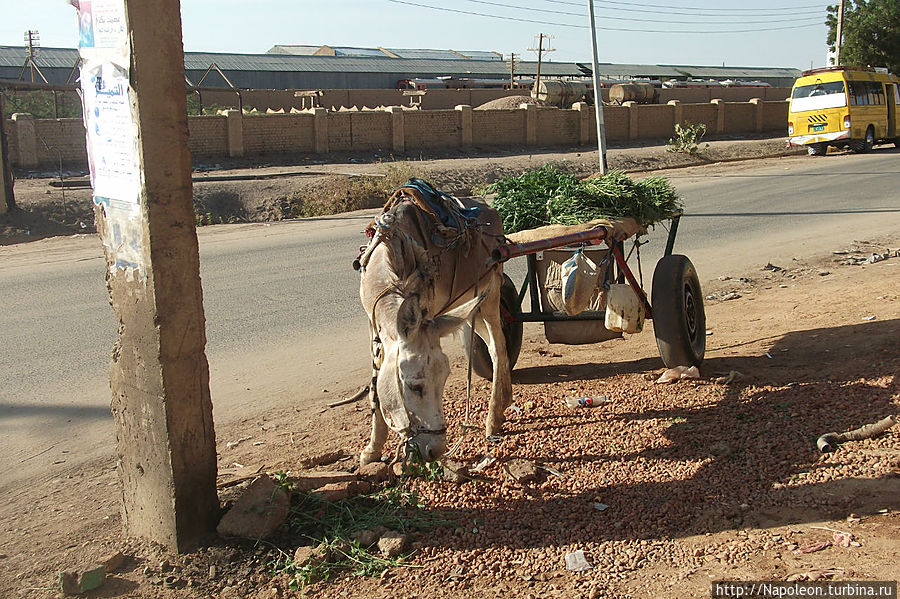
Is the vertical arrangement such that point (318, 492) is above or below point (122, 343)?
below

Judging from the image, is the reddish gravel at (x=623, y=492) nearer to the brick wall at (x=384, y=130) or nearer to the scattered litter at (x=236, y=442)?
the scattered litter at (x=236, y=442)

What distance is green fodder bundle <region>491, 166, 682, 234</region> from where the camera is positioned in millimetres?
6836

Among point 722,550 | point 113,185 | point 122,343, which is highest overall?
point 113,185

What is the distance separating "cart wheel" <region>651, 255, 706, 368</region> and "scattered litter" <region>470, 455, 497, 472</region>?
1958 mm

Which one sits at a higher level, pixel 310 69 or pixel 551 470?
pixel 310 69

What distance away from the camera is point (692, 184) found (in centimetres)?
2227

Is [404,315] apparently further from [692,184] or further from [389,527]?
[692,184]

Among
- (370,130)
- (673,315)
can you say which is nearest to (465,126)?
(370,130)

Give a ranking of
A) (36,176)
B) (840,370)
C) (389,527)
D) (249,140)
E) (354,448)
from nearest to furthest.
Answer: (389,527) → (354,448) → (840,370) → (36,176) → (249,140)

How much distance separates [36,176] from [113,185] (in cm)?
2097

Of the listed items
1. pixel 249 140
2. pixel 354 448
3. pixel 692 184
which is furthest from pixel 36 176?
pixel 354 448

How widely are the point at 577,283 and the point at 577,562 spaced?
8.15 ft

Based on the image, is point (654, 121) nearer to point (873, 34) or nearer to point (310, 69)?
point (873, 34)

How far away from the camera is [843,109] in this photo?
96.9 feet
